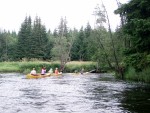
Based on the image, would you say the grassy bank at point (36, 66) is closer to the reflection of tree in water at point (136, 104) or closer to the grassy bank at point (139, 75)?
the grassy bank at point (139, 75)

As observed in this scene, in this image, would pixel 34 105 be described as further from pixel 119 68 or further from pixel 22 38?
pixel 22 38

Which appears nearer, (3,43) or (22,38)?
(22,38)

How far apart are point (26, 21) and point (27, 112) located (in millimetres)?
71219

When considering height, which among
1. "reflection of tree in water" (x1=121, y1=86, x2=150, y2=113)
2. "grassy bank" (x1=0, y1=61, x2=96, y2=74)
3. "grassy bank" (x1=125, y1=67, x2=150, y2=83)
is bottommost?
"reflection of tree in water" (x1=121, y1=86, x2=150, y2=113)

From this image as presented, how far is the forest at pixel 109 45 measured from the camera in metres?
24.6

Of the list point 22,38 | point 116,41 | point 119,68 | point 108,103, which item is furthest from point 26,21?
point 108,103

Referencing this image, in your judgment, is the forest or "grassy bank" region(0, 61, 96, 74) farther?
"grassy bank" region(0, 61, 96, 74)

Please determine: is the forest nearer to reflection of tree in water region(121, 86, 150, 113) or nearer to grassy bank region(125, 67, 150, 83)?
grassy bank region(125, 67, 150, 83)

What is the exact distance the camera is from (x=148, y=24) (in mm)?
20938

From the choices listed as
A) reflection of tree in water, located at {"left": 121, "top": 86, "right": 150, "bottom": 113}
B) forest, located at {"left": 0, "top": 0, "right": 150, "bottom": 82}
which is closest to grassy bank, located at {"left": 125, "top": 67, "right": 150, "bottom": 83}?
forest, located at {"left": 0, "top": 0, "right": 150, "bottom": 82}

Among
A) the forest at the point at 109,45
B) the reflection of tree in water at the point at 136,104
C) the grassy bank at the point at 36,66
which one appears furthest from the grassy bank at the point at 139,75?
the grassy bank at the point at 36,66

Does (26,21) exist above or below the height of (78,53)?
above

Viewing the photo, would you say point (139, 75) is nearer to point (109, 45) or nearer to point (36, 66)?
point (109, 45)

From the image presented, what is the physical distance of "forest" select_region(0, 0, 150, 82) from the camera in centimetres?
2464
